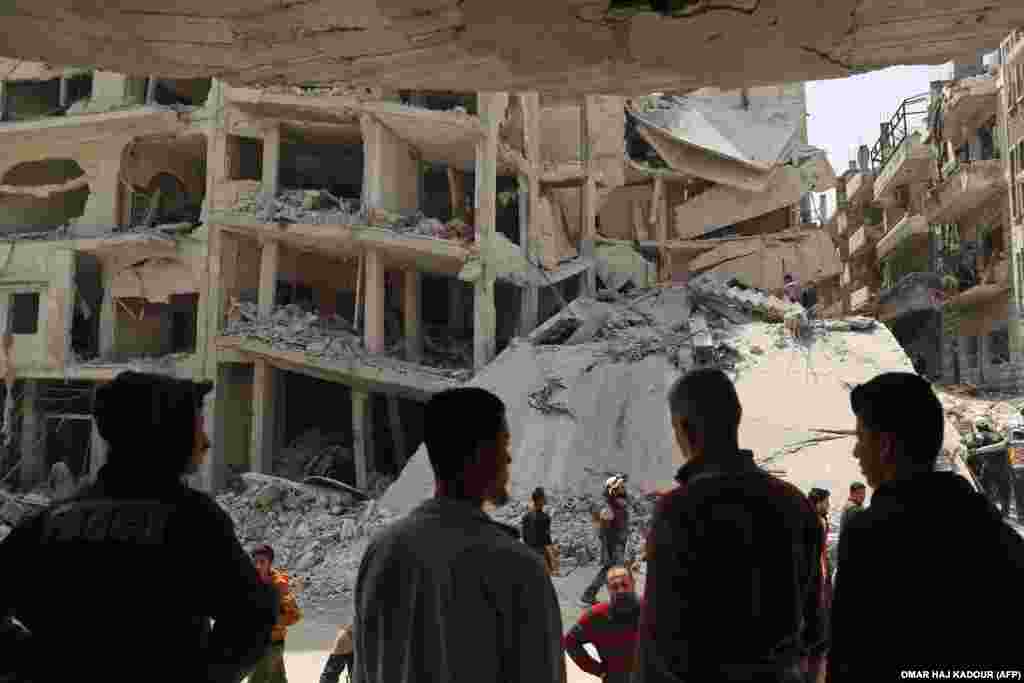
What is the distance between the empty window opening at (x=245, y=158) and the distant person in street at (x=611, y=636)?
20482mm

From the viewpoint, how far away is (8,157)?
23188 millimetres

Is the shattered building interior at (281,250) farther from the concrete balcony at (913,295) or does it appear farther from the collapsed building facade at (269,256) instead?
the concrete balcony at (913,295)

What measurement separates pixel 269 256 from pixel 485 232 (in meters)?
5.90

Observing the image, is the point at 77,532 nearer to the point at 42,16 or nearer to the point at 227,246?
the point at 42,16

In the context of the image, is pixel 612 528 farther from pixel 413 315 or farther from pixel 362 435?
pixel 413 315

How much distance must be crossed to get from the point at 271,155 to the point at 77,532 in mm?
20882

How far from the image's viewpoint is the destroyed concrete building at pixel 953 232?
1021 inches

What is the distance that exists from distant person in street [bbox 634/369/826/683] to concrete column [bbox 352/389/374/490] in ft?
58.6

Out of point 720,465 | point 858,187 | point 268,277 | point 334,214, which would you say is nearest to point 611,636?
point 720,465

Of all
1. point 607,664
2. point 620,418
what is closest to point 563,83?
point 607,664

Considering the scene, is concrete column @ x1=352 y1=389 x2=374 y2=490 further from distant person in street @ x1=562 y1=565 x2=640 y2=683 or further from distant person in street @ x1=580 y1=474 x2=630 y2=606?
distant person in street @ x1=562 y1=565 x2=640 y2=683

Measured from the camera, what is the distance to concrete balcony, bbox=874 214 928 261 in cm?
3148

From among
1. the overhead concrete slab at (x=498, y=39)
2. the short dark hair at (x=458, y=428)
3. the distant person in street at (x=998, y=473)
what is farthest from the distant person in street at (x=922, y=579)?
the distant person in street at (x=998, y=473)

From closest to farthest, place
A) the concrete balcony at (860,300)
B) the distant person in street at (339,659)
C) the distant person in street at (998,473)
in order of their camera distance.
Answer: the distant person in street at (339,659) → the distant person in street at (998,473) → the concrete balcony at (860,300)
